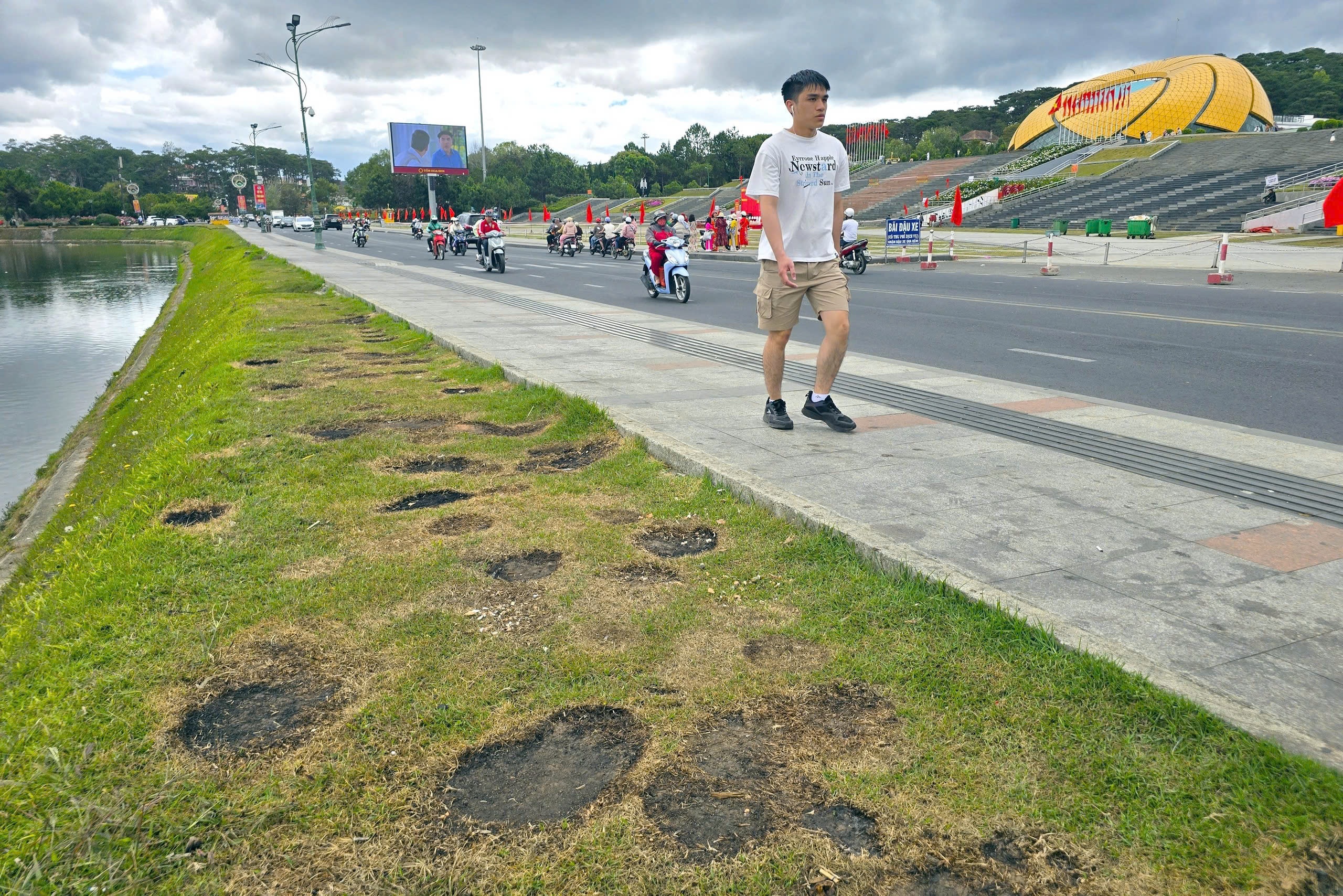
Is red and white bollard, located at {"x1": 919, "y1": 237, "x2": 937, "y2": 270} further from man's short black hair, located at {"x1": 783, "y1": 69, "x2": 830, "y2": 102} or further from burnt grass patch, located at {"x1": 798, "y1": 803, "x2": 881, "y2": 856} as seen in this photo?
burnt grass patch, located at {"x1": 798, "y1": 803, "x2": 881, "y2": 856}

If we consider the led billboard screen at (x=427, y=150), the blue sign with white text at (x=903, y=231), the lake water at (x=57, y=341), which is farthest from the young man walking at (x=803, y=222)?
the led billboard screen at (x=427, y=150)

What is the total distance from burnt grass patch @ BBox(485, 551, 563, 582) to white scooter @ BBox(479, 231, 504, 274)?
20.6 metres

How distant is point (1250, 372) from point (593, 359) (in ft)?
19.6

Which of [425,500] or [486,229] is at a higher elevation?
[486,229]

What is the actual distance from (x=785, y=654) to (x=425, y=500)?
232 cm

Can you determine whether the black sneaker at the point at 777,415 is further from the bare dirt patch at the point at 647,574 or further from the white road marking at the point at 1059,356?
the white road marking at the point at 1059,356

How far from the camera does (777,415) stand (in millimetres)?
5867

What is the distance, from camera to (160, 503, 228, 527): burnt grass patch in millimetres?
4230

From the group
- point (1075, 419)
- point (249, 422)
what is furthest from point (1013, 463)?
point (249, 422)

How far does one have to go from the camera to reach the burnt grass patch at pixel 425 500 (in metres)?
4.40

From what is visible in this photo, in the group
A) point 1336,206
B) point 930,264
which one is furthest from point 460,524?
point 1336,206

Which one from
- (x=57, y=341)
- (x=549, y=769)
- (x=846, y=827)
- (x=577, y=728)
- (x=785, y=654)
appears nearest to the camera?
(x=846, y=827)

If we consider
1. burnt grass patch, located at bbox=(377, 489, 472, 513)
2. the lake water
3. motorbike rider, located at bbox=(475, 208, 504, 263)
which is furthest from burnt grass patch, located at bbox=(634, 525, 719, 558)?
motorbike rider, located at bbox=(475, 208, 504, 263)

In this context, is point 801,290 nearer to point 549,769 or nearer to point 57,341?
point 549,769
